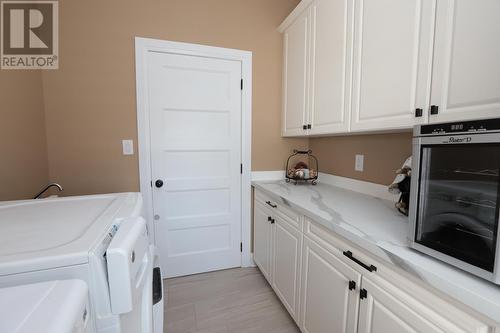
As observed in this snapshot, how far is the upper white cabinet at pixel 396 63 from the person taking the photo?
837 mm

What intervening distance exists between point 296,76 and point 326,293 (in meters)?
1.68

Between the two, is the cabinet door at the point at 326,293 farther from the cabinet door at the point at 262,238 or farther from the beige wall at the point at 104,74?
the beige wall at the point at 104,74

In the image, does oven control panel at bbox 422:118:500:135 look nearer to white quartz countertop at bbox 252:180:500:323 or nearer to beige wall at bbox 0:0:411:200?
white quartz countertop at bbox 252:180:500:323

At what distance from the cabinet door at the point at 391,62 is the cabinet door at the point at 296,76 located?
1.89ft

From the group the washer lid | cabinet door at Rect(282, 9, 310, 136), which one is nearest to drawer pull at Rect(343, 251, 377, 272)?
the washer lid

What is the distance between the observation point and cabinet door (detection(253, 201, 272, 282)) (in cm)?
199

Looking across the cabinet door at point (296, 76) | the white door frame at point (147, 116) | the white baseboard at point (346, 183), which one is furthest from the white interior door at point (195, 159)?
the cabinet door at point (296, 76)

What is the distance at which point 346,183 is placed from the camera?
1978 mm

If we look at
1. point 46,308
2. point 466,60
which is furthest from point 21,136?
point 466,60

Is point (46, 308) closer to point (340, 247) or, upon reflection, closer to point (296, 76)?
point (340, 247)

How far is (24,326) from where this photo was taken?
42cm

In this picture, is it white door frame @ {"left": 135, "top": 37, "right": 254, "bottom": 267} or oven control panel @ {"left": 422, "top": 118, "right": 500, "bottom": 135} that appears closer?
oven control panel @ {"left": 422, "top": 118, "right": 500, "bottom": 135}

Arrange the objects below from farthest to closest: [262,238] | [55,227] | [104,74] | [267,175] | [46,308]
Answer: [267,175], [262,238], [104,74], [55,227], [46,308]

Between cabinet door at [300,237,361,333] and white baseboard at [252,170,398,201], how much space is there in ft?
2.23
